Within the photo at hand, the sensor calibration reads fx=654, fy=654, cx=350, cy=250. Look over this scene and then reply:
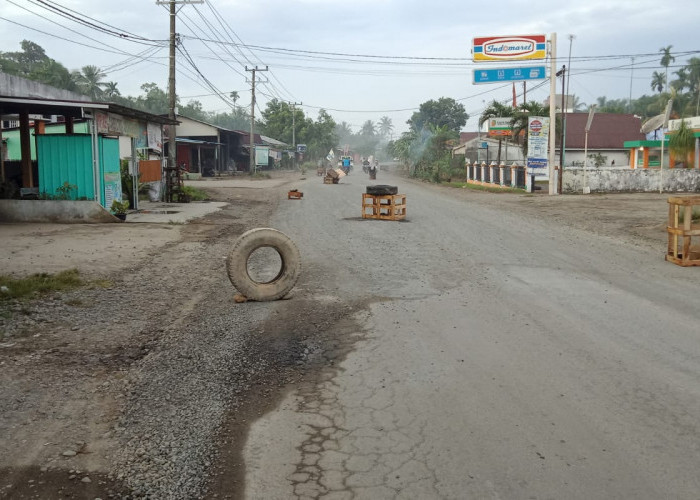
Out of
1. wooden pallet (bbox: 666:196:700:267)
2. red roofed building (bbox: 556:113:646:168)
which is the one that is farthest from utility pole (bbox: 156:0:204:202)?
red roofed building (bbox: 556:113:646:168)

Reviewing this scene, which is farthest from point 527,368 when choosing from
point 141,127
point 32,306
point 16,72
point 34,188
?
point 16,72

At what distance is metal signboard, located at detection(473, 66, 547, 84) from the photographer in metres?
33.9

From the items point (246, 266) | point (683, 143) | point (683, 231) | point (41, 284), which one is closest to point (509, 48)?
point (683, 143)

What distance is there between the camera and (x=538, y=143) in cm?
3316

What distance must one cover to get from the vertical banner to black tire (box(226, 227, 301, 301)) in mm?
27001

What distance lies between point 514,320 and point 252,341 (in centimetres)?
288

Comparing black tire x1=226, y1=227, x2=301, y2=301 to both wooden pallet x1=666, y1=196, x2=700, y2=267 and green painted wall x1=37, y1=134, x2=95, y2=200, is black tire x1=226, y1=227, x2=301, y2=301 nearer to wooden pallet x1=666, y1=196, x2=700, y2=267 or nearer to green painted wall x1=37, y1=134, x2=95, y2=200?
wooden pallet x1=666, y1=196, x2=700, y2=267

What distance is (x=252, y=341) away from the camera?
259 inches

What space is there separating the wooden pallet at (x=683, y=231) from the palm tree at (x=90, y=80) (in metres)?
78.5

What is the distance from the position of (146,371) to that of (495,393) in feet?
9.85

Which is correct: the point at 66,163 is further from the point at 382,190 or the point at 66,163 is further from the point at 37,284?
the point at 37,284

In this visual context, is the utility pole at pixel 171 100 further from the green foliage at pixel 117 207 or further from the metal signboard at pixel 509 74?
the metal signboard at pixel 509 74

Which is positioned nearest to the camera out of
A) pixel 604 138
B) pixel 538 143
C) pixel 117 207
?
pixel 117 207

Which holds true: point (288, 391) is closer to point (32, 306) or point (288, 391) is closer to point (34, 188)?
point (32, 306)
